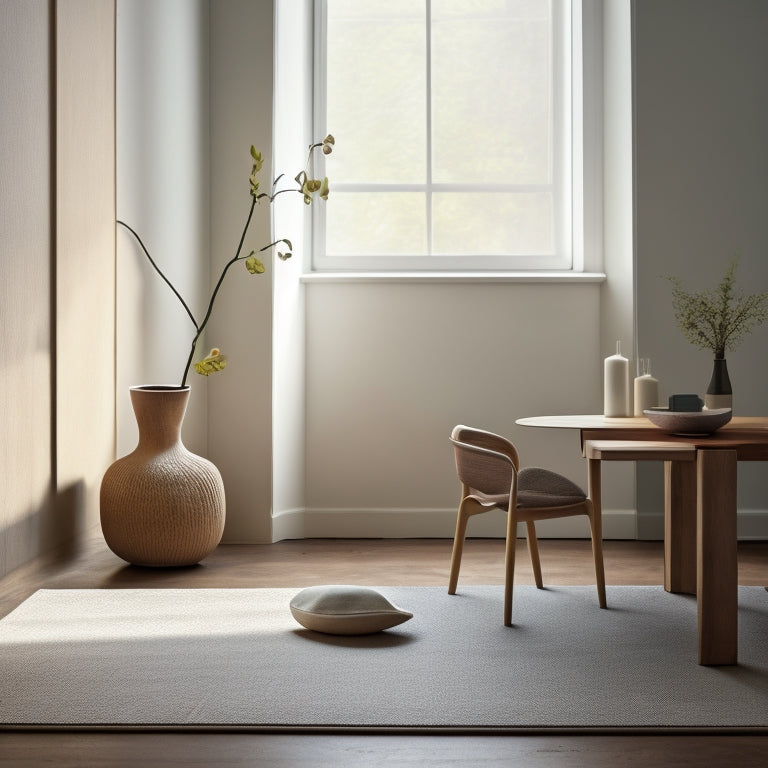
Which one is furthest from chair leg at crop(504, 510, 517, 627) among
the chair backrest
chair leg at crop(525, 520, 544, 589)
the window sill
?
the window sill

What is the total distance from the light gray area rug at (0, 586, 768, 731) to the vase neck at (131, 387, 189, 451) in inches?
22.1

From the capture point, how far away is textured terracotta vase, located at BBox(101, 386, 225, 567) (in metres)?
3.35

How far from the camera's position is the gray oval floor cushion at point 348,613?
2.66 metres

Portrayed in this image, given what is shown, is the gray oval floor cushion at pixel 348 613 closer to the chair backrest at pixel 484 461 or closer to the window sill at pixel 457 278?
the chair backrest at pixel 484 461

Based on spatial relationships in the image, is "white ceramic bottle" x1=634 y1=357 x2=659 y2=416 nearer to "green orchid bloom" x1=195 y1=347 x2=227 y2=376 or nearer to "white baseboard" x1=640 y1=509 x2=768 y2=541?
"white baseboard" x1=640 y1=509 x2=768 y2=541

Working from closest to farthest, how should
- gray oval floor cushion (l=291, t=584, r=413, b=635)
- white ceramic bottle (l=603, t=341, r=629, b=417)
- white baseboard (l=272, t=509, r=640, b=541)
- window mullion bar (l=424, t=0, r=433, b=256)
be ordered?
gray oval floor cushion (l=291, t=584, r=413, b=635) < white ceramic bottle (l=603, t=341, r=629, b=417) < white baseboard (l=272, t=509, r=640, b=541) < window mullion bar (l=424, t=0, r=433, b=256)

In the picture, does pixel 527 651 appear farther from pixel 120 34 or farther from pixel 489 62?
pixel 489 62

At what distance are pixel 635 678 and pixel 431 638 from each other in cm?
59

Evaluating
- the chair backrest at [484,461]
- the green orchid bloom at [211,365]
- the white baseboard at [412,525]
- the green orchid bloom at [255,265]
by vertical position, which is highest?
the green orchid bloom at [255,265]

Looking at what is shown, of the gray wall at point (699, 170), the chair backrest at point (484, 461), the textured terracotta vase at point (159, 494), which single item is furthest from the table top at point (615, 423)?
the textured terracotta vase at point (159, 494)

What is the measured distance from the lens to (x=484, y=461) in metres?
2.96

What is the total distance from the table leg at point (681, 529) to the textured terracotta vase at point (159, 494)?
1.64 metres

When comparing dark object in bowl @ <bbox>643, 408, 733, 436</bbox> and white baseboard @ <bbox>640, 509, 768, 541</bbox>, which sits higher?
dark object in bowl @ <bbox>643, 408, 733, 436</bbox>

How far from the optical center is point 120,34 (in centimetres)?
344
